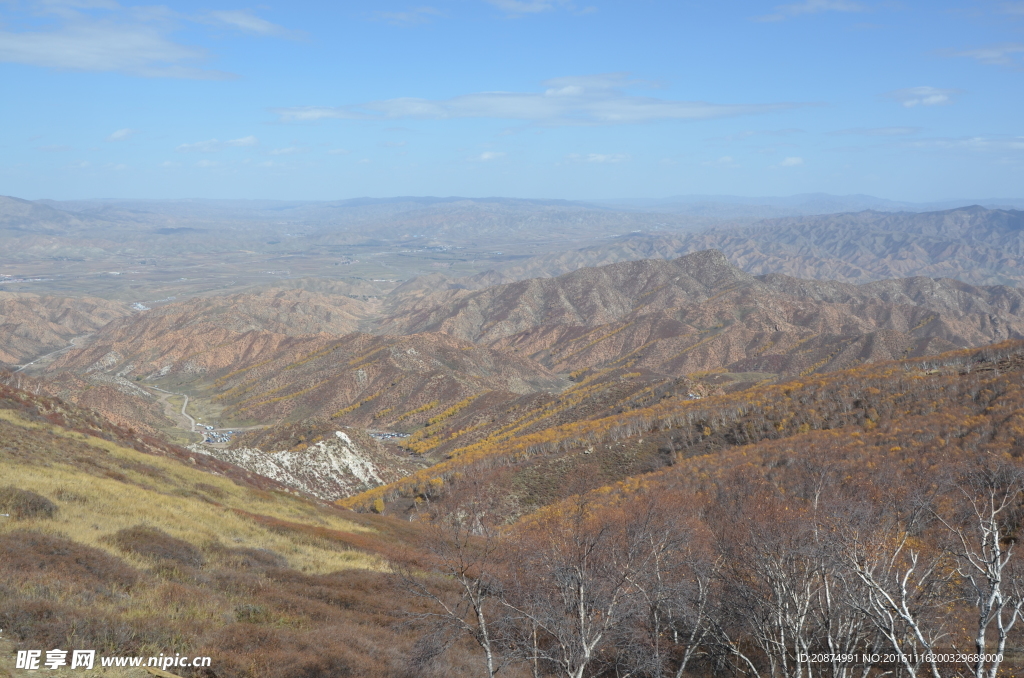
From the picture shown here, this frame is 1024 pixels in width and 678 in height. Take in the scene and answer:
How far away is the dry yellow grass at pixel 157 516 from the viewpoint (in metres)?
21.5

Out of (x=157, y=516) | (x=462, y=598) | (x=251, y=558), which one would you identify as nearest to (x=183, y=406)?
(x=157, y=516)

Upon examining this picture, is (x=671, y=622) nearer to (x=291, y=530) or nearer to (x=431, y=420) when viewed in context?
(x=291, y=530)

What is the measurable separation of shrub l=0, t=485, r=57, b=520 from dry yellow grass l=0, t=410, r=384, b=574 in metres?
0.37

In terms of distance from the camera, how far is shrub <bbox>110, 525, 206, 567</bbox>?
20500 millimetres

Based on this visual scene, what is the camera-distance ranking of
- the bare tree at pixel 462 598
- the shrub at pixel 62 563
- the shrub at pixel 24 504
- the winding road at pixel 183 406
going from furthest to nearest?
the winding road at pixel 183 406
the shrub at pixel 24 504
the shrub at pixel 62 563
the bare tree at pixel 462 598

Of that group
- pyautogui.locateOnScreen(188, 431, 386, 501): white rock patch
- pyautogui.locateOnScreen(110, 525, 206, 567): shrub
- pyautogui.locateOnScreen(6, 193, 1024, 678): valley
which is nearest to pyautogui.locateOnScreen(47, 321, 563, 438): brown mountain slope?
pyautogui.locateOnScreen(6, 193, 1024, 678): valley

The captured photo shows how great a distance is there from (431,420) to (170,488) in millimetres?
84980

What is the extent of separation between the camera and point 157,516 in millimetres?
25500

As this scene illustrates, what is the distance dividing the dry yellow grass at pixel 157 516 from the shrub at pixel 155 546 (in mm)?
520

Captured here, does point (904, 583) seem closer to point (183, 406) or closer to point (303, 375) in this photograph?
point (303, 375)

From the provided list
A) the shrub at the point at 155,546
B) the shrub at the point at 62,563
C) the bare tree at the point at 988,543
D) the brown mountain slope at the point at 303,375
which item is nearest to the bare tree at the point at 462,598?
the shrub at the point at 155,546

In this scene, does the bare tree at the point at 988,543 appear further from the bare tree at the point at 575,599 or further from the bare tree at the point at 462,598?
the bare tree at the point at 462,598

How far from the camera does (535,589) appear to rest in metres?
20.2

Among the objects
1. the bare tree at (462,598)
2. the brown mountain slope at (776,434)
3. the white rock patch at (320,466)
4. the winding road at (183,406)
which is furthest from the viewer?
the winding road at (183,406)
